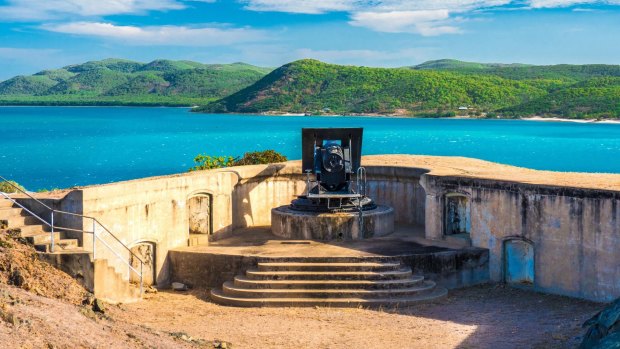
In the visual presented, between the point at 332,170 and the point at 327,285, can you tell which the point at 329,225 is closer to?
the point at 332,170

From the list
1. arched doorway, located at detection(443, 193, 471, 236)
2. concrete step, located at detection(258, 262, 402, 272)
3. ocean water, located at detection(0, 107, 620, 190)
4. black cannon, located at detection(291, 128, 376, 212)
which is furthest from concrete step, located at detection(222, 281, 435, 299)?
ocean water, located at detection(0, 107, 620, 190)

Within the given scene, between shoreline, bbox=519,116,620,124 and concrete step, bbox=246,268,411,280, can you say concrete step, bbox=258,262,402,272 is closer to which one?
concrete step, bbox=246,268,411,280

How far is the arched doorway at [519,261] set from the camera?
21.7 meters

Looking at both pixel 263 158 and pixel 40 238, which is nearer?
pixel 40 238

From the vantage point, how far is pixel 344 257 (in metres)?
20.9

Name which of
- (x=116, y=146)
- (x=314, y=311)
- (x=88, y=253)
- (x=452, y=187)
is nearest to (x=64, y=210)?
(x=88, y=253)

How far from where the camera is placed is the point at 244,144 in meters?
115

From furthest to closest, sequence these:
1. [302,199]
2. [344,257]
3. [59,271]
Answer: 1. [302,199]
2. [344,257]
3. [59,271]

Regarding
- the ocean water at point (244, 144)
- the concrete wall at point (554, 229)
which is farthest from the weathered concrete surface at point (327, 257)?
the ocean water at point (244, 144)

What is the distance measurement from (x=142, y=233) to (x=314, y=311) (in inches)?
195

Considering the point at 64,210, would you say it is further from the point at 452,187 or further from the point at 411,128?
the point at 411,128

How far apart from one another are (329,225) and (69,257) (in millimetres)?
7899

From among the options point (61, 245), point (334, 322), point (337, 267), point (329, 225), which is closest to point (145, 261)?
point (61, 245)

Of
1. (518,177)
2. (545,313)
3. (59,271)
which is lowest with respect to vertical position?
(545,313)
